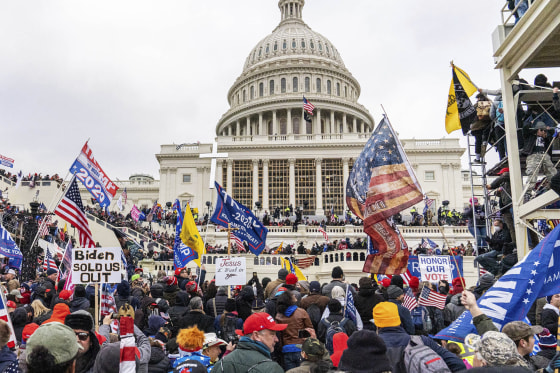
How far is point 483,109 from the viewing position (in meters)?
11.1

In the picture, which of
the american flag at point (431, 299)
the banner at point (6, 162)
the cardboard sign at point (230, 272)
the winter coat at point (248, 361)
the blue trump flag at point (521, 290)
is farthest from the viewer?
the banner at point (6, 162)

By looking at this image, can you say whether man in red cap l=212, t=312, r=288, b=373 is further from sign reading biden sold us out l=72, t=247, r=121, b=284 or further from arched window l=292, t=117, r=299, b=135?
arched window l=292, t=117, r=299, b=135

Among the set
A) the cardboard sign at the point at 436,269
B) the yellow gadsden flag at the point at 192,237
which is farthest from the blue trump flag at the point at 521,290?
the yellow gadsden flag at the point at 192,237

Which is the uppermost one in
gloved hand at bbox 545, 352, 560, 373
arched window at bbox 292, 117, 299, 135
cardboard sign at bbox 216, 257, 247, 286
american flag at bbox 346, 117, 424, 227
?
arched window at bbox 292, 117, 299, 135

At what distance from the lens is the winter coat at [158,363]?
17.5 feet

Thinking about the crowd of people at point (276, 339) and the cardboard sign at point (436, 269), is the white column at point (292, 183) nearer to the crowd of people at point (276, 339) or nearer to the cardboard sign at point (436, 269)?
the cardboard sign at point (436, 269)

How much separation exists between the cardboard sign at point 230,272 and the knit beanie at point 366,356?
249 inches

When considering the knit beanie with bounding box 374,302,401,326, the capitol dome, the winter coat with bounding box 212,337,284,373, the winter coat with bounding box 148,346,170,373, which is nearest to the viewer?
the winter coat with bounding box 212,337,284,373

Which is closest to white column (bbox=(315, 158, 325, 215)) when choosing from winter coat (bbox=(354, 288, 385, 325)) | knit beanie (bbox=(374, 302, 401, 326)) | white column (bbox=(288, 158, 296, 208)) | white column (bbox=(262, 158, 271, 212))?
white column (bbox=(288, 158, 296, 208))

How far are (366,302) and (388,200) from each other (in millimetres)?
2486

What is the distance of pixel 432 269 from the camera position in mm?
10594

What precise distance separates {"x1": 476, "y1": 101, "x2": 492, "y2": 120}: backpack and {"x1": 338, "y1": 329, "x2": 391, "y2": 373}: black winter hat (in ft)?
27.3

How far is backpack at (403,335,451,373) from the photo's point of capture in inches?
173

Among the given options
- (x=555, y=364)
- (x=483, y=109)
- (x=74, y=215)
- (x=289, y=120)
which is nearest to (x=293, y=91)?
(x=289, y=120)
